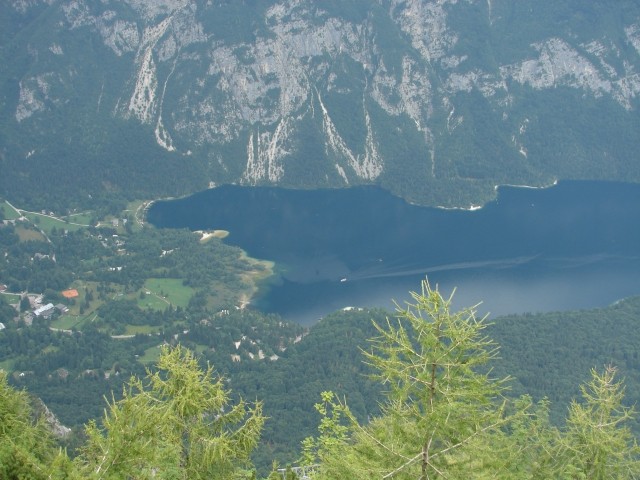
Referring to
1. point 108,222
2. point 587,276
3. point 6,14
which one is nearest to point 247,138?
point 108,222

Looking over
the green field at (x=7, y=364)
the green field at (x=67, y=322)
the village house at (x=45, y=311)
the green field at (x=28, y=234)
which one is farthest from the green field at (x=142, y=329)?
the green field at (x=28, y=234)

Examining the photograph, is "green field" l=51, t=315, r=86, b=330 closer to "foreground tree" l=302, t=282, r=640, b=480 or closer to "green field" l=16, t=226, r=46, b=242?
"green field" l=16, t=226, r=46, b=242

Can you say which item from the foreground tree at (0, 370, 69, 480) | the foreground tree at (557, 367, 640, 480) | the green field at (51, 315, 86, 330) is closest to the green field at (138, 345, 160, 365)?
the green field at (51, 315, 86, 330)

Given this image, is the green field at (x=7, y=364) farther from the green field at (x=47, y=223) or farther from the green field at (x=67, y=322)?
the green field at (x=47, y=223)

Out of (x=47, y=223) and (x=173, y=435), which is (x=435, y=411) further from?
Answer: (x=47, y=223)

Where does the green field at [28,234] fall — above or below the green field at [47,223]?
below

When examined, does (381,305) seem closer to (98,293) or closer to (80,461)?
(98,293)
